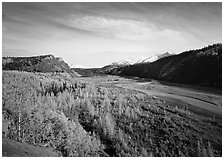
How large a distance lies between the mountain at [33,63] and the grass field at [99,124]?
1.85 feet

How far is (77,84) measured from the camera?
6.02 meters

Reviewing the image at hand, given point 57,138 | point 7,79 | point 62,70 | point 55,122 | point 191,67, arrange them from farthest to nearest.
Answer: point 191,67 → point 62,70 → point 7,79 → point 55,122 → point 57,138

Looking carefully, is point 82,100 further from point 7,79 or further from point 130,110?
point 7,79

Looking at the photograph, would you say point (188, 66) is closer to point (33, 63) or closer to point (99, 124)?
point (33, 63)

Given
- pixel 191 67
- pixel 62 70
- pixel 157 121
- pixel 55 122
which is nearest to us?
pixel 55 122

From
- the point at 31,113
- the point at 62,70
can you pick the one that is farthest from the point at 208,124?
the point at 62,70

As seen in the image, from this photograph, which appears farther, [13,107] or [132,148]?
[13,107]

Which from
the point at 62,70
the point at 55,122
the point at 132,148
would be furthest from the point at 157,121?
the point at 62,70

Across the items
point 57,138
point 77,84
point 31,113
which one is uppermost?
point 77,84

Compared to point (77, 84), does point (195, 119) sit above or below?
below

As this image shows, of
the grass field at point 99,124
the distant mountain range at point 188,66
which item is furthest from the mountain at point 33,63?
the grass field at point 99,124

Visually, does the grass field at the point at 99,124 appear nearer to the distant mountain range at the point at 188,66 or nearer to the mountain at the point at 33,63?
the mountain at the point at 33,63

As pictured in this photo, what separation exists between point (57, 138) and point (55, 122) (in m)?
0.38

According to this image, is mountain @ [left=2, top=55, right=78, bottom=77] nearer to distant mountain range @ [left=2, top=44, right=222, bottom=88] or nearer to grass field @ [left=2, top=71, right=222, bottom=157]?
distant mountain range @ [left=2, top=44, right=222, bottom=88]
